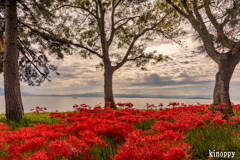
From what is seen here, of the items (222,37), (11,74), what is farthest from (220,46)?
(11,74)

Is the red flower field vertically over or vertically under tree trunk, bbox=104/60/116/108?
under

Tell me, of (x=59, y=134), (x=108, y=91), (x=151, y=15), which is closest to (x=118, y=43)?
(x=151, y=15)

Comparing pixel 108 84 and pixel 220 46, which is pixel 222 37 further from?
pixel 108 84

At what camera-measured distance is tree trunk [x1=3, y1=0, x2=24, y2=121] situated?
251 inches

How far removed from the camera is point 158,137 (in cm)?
212

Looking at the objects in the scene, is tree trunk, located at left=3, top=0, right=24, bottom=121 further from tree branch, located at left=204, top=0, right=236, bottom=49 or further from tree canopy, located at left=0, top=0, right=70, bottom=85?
tree branch, located at left=204, top=0, right=236, bottom=49

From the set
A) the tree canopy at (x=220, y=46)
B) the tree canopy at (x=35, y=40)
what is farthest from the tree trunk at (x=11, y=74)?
the tree canopy at (x=220, y=46)

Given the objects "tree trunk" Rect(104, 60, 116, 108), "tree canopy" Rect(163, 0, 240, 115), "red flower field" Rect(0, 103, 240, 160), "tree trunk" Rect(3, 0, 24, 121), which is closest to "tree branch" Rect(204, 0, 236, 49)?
"tree canopy" Rect(163, 0, 240, 115)

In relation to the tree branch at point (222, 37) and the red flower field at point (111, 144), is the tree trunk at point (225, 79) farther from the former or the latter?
the red flower field at point (111, 144)

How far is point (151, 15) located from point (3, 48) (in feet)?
34.9

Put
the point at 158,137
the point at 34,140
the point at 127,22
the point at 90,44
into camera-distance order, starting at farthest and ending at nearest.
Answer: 1. the point at 127,22
2. the point at 90,44
3. the point at 34,140
4. the point at 158,137

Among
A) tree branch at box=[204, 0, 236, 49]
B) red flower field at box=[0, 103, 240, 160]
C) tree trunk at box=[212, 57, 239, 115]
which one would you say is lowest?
red flower field at box=[0, 103, 240, 160]

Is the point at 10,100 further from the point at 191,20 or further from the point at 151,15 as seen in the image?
the point at 151,15

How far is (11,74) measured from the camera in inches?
254
